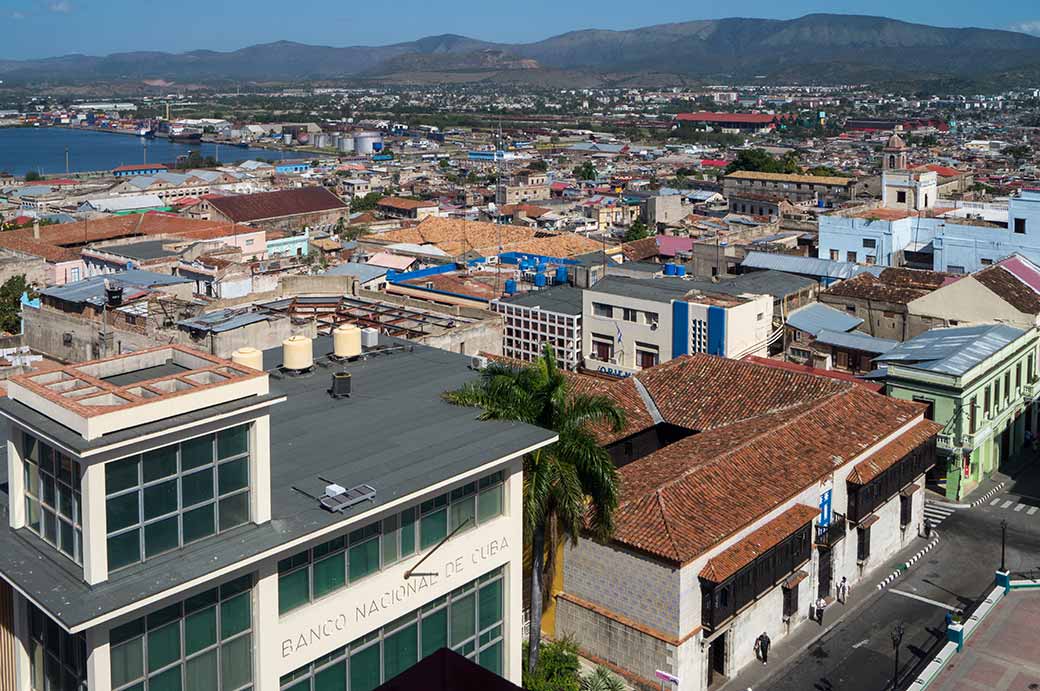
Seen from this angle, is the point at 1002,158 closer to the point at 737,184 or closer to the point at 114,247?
the point at 737,184

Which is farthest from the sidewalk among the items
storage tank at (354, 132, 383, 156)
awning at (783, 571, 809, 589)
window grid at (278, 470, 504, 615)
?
storage tank at (354, 132, 383, 156)

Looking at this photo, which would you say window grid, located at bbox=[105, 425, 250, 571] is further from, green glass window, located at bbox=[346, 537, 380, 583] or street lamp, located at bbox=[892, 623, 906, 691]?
street lamp, located at bbox=[892, 623, 906, 691]

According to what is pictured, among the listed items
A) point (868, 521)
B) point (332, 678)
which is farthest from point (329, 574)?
point (868, 521)

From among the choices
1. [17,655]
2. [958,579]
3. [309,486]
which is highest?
[309,486]

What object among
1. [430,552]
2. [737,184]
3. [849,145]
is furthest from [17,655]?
[849,145]

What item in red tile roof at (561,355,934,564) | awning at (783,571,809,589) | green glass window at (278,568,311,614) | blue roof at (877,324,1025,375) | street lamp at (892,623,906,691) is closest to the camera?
green glass window at (278,568,311,614)

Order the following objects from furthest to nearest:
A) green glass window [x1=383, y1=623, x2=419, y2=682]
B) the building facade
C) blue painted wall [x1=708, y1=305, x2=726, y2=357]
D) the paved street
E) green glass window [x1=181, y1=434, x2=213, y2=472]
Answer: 1. the building facade
2. blue painted wall [x1=708, y1=305, x2=726, y2=357]
3. the paved street
4. green glass window [x1=383, y1=623, x2=419, y2=682]
5. green glass window [x1=181, y1=434, x2=213, y2=472]

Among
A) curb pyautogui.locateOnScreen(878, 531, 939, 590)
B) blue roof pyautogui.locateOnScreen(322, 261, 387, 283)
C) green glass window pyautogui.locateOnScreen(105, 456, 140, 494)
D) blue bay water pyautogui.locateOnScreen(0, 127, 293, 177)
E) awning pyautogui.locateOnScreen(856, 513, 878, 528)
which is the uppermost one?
blue bay water pyautogui.locateOnScreen(0, 127, 293, 177)

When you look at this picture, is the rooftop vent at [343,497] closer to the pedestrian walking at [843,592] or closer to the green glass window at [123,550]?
the green glass window at [123,550]

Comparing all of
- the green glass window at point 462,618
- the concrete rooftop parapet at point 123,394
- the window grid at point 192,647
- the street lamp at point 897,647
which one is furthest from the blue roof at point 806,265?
the window grid at point 192,647
